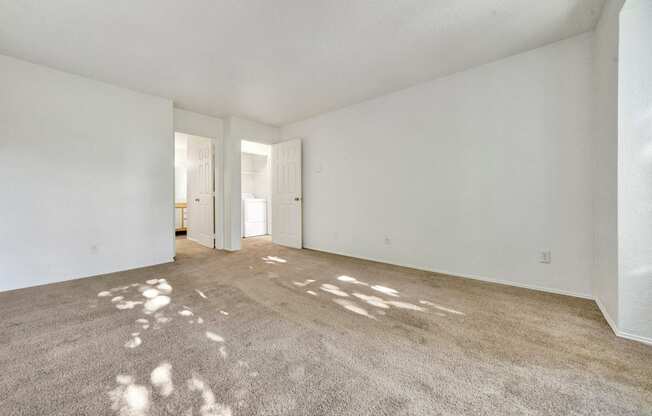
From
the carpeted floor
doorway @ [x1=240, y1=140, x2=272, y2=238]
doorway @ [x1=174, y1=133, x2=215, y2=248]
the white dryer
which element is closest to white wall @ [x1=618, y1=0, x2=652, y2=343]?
the carpeted floor

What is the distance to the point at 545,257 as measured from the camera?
2.71 metres

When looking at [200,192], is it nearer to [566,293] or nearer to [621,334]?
[566,293]

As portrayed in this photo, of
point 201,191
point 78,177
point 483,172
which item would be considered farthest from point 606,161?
point 201,191

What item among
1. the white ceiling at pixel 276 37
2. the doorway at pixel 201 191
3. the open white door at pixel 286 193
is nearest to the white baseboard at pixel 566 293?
the open white door at pixel 286 193

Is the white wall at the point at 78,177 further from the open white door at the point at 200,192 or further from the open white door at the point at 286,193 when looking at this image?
the open white door at the point at 286,193

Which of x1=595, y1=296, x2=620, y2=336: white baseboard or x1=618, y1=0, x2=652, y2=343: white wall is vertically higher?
x1=618, y1=0, x2=652, y2=343: white wall

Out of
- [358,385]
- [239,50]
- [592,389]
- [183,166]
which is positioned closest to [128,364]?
[358,385]

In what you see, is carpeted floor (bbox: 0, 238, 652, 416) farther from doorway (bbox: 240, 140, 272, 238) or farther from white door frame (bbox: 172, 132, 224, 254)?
doorway (bbox: 240, 140, 272, 238)

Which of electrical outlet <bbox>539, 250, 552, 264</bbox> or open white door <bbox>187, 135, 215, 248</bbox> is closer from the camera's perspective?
electrical outlet <bbox>539, 250, 552, 264</bbox>

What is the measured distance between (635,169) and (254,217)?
6499 mm

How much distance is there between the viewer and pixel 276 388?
4.37ft

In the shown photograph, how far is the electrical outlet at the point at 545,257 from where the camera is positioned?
2697 mm

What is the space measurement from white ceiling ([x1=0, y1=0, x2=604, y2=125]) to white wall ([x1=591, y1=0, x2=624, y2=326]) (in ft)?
1.05

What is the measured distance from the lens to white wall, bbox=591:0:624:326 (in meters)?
1.90
